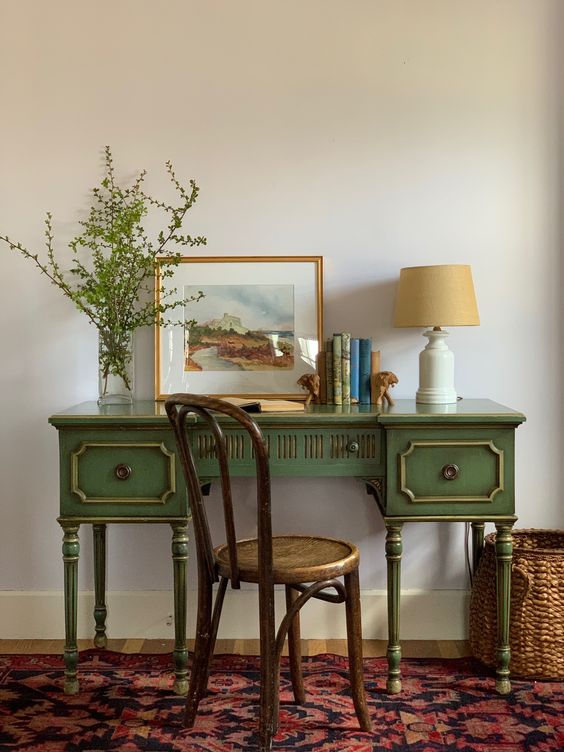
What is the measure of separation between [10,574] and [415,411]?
158cm

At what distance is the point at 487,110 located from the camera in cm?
319

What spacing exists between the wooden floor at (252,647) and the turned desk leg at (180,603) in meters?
0.37

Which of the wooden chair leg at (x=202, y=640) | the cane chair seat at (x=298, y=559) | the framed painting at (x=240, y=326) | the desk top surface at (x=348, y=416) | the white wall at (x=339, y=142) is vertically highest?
the white wall at (x=339, y=142)

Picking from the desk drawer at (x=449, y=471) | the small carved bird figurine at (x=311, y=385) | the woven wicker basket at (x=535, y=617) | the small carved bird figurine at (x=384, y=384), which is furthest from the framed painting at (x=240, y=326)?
the woven wicker basket at (x=535, y=617)

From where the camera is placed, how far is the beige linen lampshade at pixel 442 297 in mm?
2904

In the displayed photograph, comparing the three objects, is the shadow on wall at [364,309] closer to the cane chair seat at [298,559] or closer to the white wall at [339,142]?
the white wall at [339,142]

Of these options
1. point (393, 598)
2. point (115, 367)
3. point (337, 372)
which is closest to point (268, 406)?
point (337, 372)

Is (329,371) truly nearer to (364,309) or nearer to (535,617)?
(364,309)

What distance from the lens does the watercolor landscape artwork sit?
3189 mm

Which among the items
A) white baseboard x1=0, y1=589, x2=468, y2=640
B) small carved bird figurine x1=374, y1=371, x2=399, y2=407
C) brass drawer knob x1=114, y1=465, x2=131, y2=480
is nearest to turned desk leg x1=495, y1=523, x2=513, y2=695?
white baseboard x1=0, y1=589, x2=468, y2=640

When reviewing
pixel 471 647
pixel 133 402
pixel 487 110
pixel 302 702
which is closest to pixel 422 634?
pixel 471 647

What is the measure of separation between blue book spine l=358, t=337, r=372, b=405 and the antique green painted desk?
0.32 metres

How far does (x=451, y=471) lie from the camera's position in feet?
8.85

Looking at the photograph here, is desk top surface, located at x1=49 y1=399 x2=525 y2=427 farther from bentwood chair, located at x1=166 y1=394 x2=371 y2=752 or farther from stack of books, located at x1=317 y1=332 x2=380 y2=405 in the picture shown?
bentwood chair, located at x1=166 y1=394 x2=371 y2=752
